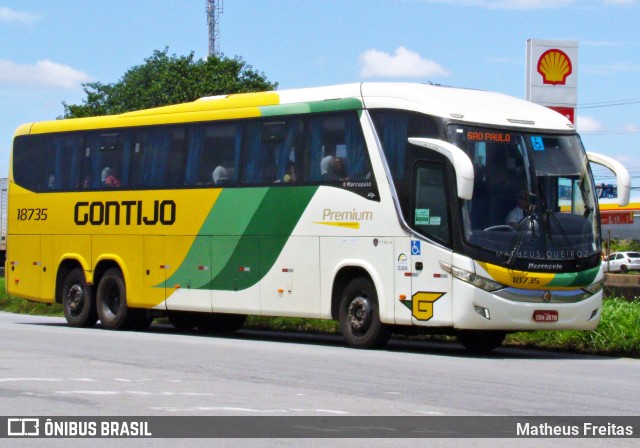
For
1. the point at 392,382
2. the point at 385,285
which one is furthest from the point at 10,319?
the point at 392,382

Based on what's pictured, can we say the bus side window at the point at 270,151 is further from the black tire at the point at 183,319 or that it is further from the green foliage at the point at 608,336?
the green foliage at the point at 608,336

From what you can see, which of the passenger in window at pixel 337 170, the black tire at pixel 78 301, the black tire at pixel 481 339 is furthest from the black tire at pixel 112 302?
the black tire at pixel 481 339

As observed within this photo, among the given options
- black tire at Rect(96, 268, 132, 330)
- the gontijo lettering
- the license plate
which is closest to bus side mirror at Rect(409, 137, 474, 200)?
the license plate

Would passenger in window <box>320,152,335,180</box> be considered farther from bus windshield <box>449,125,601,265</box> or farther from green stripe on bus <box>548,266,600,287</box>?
green stripe on bus <box>548,266,600,287</box>

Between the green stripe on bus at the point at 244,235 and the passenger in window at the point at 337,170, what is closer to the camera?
the passenger in window at the point at 337,170

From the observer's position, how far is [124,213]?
23797 mm

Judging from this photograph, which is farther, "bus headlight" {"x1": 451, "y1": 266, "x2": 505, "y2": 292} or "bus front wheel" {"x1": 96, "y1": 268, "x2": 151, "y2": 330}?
"bus front wheel" {"x1": 96, "y1": 268, "x2": 151, "y2": 330}

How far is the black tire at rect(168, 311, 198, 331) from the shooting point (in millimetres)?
24423

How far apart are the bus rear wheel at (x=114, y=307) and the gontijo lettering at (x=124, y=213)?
98 cm

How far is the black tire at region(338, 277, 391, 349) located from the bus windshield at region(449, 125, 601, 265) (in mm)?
2086

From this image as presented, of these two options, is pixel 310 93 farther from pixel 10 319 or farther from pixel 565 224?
pixel 10 319

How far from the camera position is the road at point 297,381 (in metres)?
11.6

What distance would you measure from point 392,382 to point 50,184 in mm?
13112

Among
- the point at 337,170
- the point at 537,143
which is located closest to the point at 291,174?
the point at 337,170
